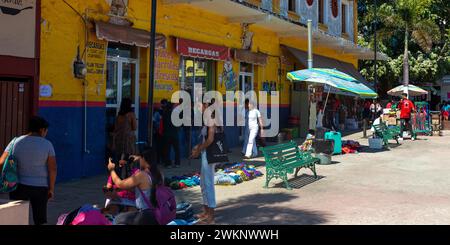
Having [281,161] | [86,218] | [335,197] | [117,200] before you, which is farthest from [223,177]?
[86,218]

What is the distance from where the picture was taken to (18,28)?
27.9ft

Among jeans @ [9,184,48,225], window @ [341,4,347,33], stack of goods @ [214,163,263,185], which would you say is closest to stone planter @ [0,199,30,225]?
jeans @ [9,184,48,225]

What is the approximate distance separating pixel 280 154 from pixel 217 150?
2.79 meters

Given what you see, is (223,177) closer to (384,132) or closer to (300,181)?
(300,181)

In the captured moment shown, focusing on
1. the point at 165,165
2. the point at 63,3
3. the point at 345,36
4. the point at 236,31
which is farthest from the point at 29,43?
the point at 345,36

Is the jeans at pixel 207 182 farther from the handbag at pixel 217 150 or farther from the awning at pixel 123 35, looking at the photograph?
the awning at pixel 123 35

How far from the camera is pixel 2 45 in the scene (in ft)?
27.0

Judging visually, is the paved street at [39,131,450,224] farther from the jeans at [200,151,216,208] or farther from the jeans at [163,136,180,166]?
the jeans at [163,136,180,166]

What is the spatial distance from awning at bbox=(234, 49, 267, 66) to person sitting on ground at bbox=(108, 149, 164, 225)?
10.2 m

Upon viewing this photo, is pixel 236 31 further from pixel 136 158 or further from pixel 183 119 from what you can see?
pixel 136 158

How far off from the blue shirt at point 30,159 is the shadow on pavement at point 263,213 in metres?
2.54

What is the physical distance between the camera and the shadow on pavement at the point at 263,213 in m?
6.55

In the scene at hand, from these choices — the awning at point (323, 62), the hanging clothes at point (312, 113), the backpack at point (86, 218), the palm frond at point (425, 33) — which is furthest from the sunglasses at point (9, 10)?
the palm frond at point (425, 33)

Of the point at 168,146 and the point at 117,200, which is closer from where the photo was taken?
the point at 117,200
